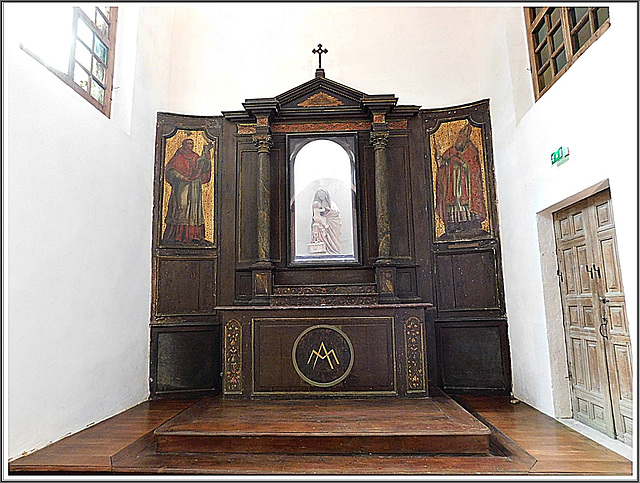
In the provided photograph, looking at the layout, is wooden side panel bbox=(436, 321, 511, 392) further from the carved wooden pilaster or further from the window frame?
the window frame

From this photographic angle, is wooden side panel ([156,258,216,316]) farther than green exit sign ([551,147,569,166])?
Yes

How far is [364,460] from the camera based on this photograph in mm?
3252

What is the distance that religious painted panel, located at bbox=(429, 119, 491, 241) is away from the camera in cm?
557

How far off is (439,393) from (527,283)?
140cm

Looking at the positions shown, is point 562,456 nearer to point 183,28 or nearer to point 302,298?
point 302,298

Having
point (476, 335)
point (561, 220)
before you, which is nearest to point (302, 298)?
point (476, 335)

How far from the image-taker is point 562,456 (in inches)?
125

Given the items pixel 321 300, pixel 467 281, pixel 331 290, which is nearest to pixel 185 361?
pixel 321 300

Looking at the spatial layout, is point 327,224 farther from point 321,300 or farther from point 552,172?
point 552,172

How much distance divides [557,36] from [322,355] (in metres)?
3.65

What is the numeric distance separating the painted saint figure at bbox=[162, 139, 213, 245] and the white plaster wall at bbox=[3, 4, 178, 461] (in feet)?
1.00

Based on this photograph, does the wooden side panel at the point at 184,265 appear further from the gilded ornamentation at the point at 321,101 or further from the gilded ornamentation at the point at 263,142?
the gilded ornamentation at the point at 321,101

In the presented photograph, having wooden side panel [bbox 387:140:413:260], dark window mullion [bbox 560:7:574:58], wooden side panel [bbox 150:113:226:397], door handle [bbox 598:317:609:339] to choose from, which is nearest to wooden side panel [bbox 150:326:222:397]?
wooden side panel [bbox 150:113:226:397]

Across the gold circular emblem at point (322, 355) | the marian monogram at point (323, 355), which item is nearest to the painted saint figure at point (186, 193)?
the gold circular emblem at point (322, 355)
